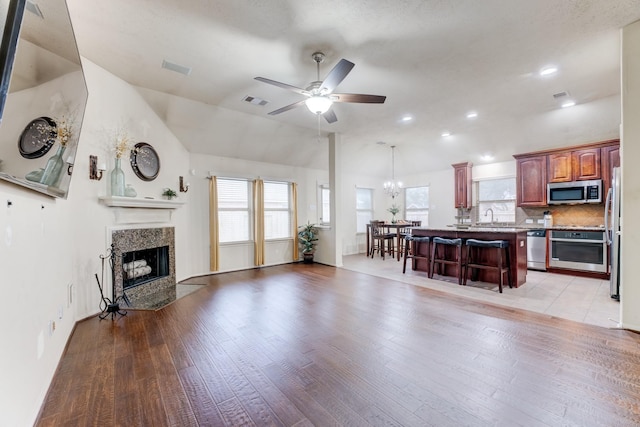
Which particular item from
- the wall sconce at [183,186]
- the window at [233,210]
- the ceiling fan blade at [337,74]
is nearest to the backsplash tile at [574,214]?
the ceiling fan blade at [337,74]

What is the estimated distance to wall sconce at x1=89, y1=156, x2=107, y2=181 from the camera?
3.44 m

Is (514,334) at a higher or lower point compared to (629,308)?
lower

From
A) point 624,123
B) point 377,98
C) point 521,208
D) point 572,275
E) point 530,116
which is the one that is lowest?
point 572,275

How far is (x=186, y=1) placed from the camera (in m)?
2.37

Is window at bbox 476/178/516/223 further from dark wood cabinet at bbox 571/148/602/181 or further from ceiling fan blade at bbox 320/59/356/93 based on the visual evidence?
ceiling fan blade at bbox 320/59/356/93

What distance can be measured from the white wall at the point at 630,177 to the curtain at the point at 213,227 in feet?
20.0

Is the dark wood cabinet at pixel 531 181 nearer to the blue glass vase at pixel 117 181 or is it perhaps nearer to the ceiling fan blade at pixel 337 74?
the ceiling fan blade at pixel 337 74

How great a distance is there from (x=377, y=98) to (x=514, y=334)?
291 cm

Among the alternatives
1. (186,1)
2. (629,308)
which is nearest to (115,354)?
(186,1)

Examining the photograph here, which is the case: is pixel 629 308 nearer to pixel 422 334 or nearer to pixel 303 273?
pixel 422 334

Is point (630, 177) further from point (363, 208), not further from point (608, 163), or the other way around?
point (363, 208)

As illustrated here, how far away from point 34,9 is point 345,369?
9.51 ft

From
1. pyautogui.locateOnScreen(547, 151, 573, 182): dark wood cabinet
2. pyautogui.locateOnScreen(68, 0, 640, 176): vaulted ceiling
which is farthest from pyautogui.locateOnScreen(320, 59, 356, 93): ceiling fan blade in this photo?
pyautogui.locateOnScreen(547, 151, 573, 182): dark wood cabinet

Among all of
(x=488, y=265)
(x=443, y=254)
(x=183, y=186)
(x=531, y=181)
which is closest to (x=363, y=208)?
(x=443, y=254)
